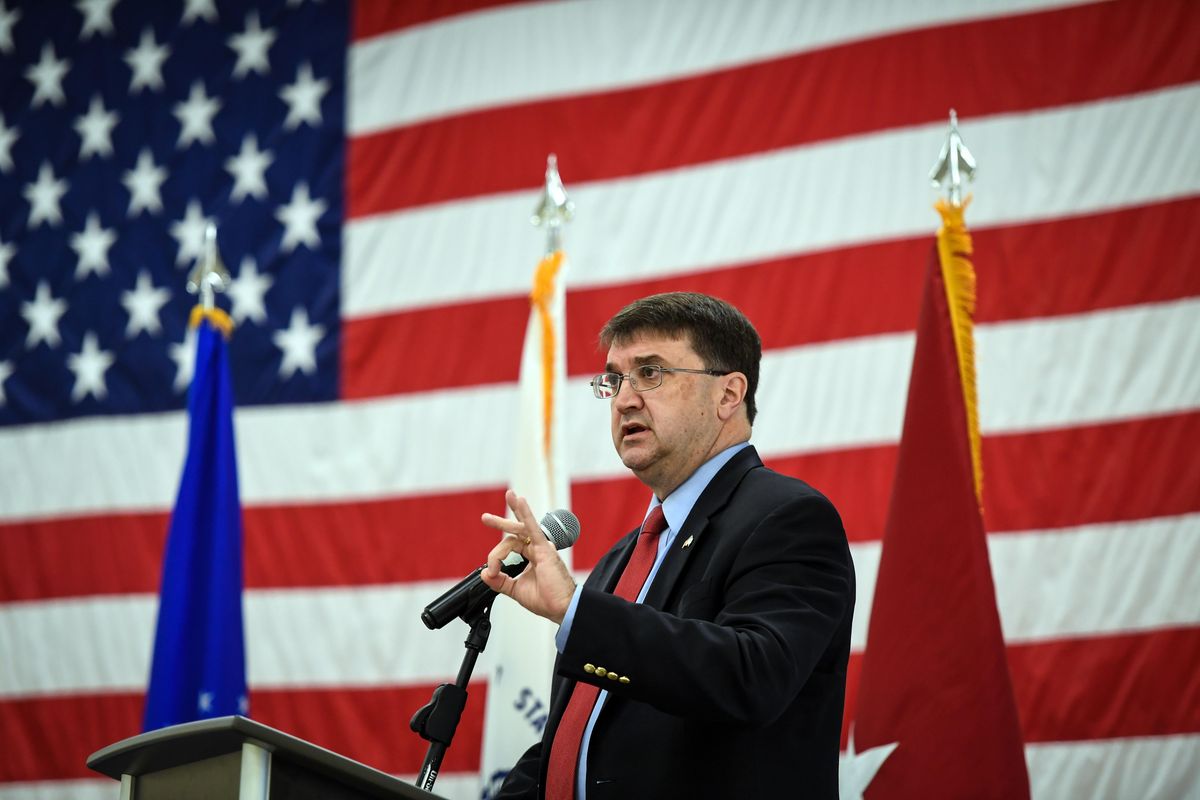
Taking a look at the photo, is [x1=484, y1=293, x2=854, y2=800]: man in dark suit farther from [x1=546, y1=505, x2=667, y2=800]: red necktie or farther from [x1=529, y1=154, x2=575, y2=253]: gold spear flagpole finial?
[x1=529, y1=154, x2=575, y2=253]: gold spear flagpole finial

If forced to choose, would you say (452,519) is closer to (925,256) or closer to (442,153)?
(442,153)

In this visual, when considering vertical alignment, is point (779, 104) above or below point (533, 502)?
above

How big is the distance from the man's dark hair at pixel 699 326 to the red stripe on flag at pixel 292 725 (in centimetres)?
233

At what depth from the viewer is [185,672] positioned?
11.7 ft

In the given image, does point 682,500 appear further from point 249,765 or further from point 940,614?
point 940,614

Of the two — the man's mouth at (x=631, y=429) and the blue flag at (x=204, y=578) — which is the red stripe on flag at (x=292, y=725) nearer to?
the blue flag at (x=204, y=578)

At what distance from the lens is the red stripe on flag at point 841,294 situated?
11.1 ft

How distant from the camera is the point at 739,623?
1.58m

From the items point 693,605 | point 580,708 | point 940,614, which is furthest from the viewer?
point 940,614

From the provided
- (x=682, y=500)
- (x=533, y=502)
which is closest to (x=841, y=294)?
(x=533, y=502)

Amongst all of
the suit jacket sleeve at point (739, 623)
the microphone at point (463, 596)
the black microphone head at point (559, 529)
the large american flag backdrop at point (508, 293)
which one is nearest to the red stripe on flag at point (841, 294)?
the large american flag backdrop at point (508, 293)

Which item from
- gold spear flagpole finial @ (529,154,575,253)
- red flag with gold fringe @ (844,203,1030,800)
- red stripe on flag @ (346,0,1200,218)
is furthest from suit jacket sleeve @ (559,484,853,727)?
red stripe on flag @ (346,0,1200,218)

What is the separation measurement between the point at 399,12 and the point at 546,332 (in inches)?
76.1

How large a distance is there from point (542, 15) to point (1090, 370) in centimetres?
231
